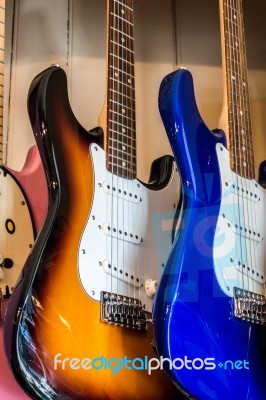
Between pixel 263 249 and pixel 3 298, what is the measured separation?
430 mm

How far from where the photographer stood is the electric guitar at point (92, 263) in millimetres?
846

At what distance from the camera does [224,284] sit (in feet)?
3.13

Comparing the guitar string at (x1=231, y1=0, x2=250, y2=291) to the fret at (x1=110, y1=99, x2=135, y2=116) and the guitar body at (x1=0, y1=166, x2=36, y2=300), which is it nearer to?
the fret at (x1=110, y1=99, x2=135, y2=116)

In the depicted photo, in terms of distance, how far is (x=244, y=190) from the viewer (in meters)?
Answer: 1.07

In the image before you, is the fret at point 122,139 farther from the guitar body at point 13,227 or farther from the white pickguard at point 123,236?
the guitar body at point 13,227

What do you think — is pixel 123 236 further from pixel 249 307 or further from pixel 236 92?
pixel 236 92

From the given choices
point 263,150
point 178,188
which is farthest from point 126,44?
point 263,150

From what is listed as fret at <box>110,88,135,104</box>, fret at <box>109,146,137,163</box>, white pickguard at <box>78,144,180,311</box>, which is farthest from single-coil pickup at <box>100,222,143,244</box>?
fret at <box>110,88,135,104</box>

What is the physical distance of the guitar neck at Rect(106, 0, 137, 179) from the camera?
104 centimetres

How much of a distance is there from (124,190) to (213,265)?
0.19 metres

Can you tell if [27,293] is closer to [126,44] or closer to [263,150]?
[126,44]

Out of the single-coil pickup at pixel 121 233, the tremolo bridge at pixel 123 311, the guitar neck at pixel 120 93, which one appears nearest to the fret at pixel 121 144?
the guitar neck at pixel 120 93

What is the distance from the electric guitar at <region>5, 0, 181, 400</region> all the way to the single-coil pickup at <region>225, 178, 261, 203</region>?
10 cm

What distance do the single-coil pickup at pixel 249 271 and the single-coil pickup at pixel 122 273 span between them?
149 millimetres
